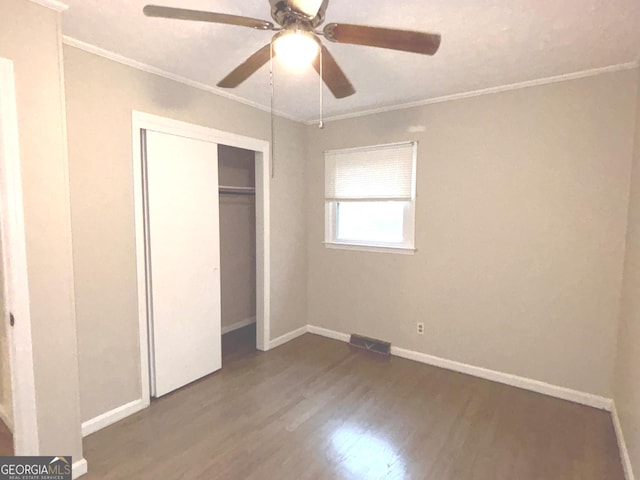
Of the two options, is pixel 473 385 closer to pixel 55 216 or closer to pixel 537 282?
pixel 537 282

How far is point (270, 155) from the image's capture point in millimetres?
3480

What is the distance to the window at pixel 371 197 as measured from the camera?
334cm

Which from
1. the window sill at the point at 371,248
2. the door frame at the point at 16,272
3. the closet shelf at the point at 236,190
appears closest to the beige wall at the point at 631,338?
the window sill at the point at 371,248

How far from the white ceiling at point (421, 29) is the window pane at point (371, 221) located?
45.0 inches

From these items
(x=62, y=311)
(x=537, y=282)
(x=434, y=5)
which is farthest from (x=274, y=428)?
(x=434, y=5)

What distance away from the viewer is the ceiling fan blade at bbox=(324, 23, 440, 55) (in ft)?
4.54

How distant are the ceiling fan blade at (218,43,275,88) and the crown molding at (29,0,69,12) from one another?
2.64 feet

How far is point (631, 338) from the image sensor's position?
2.05 metres

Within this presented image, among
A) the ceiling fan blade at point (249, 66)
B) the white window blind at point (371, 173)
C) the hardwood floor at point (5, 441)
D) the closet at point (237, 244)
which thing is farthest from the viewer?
the closet at point (237, 244)

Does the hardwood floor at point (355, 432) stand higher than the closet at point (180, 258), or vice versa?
the closet at point (180, 258)

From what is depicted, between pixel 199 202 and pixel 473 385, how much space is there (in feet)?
9.22

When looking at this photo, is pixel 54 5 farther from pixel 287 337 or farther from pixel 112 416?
pixel 287 337

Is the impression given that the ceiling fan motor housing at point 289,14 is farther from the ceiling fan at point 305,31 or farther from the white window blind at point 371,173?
the white window blind at point 371,173

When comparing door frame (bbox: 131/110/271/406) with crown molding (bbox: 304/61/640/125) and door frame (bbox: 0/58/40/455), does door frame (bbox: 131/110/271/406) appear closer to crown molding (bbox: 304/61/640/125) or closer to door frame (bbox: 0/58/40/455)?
door frame (bbox: 0/58/40/455)
